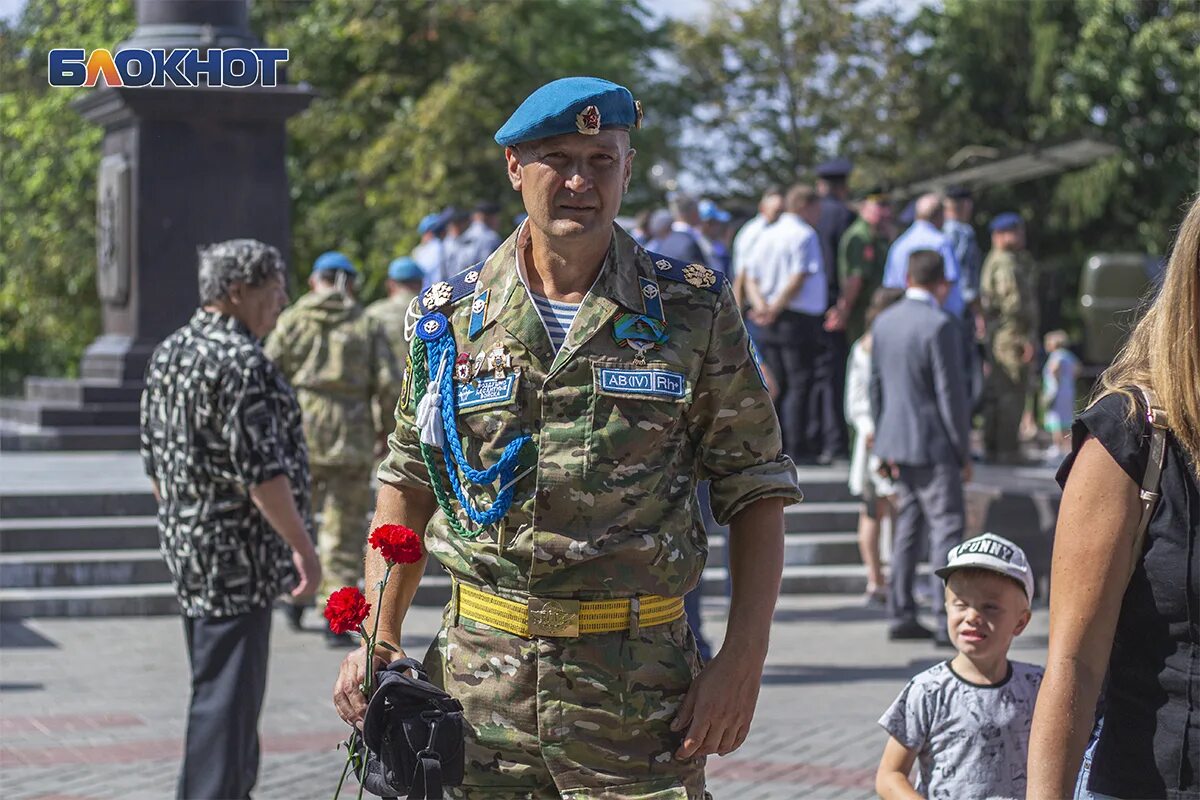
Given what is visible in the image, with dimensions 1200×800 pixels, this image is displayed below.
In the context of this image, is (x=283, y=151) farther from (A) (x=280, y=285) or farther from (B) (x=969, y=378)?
(A) (x=280, y=285)

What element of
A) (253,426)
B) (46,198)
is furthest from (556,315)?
(46,198)

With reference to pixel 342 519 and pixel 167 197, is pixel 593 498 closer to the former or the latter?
pixel 342 519

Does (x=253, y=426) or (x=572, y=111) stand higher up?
(x=572, y=111)

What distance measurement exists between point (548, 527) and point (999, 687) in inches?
65.4

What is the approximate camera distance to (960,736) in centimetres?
442

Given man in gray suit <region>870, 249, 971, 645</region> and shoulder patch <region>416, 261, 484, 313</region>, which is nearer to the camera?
shoulder patch <region>416, 261, 484, 313</region>

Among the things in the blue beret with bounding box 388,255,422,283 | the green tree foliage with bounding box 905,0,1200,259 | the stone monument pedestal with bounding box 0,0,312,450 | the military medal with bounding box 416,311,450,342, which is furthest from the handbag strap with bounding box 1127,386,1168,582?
the green tree foliage with bounding box 905,0,1200,259

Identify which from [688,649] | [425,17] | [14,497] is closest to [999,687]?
[688,649]

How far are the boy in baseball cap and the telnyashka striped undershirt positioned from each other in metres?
1.49

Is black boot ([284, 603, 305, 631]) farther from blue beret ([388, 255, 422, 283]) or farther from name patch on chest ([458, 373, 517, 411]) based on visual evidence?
name patch on chest ([458, 373, 517, 411])

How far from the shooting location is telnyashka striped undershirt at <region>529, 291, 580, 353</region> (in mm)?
3414

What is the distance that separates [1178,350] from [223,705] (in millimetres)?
3576

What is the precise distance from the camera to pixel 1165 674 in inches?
117

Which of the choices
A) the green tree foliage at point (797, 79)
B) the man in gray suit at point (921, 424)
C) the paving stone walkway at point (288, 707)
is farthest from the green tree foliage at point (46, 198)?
the man in gray suit at point (921, 424)
